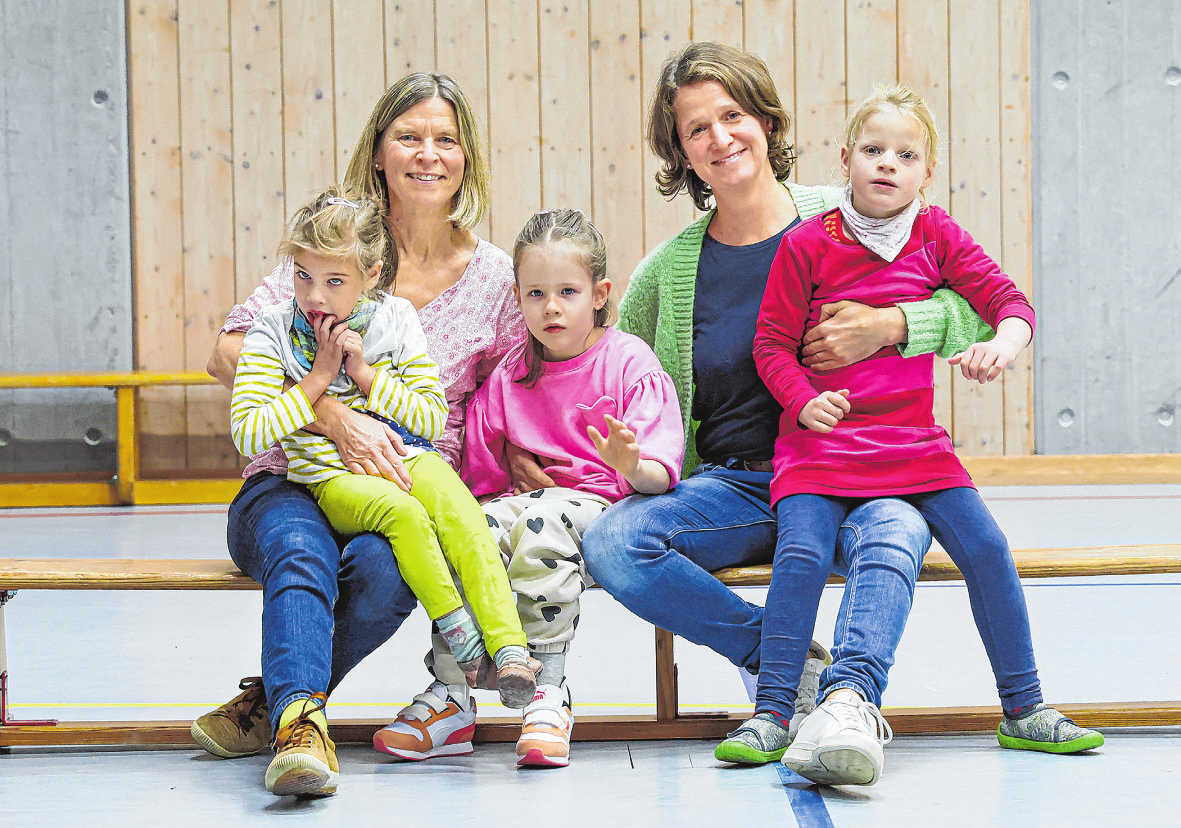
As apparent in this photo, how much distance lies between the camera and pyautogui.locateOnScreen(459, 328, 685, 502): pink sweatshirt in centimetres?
192

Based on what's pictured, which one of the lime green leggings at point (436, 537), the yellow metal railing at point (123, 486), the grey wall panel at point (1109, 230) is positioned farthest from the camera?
the grey wall panel at point (1109, 230)

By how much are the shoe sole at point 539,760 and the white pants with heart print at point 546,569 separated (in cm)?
15

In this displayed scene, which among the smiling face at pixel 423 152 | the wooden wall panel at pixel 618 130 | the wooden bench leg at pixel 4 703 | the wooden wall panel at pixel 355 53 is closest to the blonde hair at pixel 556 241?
the smiling face at pixel 423 152

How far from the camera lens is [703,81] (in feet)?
6.70

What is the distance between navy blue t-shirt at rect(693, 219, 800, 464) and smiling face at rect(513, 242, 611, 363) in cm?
22

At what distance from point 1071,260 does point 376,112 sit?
13.3 ft

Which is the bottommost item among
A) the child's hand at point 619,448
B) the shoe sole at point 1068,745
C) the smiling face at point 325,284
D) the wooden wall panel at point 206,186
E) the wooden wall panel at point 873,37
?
the shoe sole at point 1068,745

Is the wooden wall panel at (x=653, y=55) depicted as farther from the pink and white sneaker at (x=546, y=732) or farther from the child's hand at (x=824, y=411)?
the pink and white sneaker at (x=546, y=732)

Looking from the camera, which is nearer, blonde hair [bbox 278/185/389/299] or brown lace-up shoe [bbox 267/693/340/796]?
brown lace-up shoe [bbox 267/693/340/796]

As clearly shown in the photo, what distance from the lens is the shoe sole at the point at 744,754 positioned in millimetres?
1618

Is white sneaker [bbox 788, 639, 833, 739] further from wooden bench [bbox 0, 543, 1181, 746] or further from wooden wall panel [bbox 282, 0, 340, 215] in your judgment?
wooden wall panel [bbox 282, 0, 340, 215]

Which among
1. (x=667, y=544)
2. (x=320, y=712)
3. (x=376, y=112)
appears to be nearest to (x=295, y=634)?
(x=320, y=712)

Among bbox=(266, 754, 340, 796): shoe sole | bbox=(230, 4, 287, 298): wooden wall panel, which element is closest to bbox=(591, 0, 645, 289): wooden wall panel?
bbox=(230, 4, 287, 298): wooden wall panel

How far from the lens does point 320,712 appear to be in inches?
61.1
